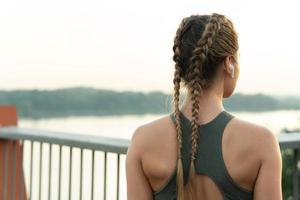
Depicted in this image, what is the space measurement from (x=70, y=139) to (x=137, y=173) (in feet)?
5.88

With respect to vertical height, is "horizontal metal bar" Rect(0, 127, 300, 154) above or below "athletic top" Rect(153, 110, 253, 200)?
below

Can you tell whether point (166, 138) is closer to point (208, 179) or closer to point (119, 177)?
point (208, 179)

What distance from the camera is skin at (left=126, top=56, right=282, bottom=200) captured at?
243cm

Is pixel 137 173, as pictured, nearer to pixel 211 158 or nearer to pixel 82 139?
pixel 211 158

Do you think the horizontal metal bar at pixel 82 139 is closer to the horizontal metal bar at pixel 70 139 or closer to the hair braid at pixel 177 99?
the horizontal metal bar at pixel 70 139

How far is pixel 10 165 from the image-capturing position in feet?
17.8

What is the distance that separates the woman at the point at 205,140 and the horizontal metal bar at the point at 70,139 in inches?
51.9

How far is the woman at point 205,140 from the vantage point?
2.43 m

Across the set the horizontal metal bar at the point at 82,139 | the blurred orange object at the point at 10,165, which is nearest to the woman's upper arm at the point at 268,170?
the horizontal metal bar at the point at 82,139

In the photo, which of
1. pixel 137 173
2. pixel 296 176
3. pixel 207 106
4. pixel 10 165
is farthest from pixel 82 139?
pixel 207 106

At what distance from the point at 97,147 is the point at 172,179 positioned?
64.5 inches

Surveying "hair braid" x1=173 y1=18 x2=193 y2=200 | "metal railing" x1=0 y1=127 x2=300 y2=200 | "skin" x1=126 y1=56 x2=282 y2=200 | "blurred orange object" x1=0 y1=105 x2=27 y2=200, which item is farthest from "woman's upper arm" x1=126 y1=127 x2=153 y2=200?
"blurred orange object" x1=0 y1=105 x2=27 y2=200

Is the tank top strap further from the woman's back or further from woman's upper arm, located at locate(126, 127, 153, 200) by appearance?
woman's upper arm, located at locate(126, 127, 153, 200)

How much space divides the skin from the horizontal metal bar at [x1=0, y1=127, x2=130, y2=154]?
4.15 ft
